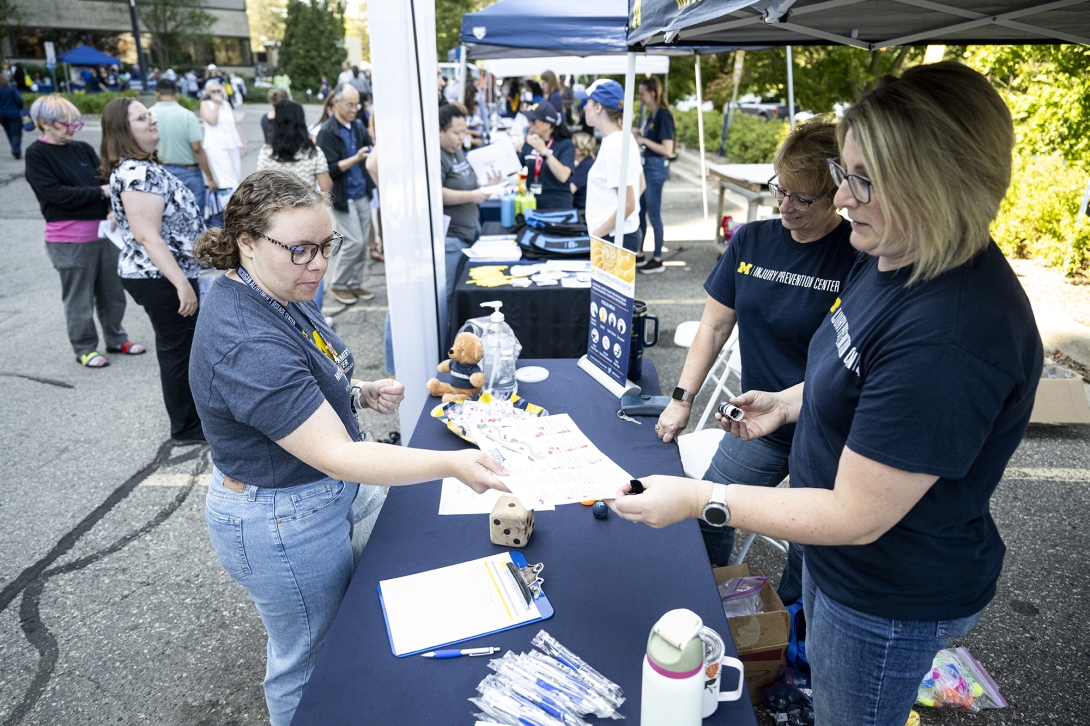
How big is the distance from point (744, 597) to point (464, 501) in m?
1.07

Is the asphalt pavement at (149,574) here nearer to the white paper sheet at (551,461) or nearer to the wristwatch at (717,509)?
the wristwatch at (717,509)

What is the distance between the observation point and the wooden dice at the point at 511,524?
1672mm

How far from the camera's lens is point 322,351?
5.82 feet

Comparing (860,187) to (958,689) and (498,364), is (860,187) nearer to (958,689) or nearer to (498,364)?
(498,364)

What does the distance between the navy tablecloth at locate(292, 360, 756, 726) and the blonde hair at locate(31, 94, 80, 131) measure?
160 inches

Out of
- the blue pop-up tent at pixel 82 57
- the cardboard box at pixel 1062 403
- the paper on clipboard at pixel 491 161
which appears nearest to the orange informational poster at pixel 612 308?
the cardboard box at pixel 1062 403

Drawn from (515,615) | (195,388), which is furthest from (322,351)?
(515,615)

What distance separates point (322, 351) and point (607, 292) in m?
1.24

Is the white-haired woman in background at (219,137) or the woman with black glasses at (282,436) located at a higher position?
the white-haired woman in background at (219,137)

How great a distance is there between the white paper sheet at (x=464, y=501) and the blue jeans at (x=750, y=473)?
30.9 inches

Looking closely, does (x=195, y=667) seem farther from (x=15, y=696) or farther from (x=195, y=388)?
(x=195, y=388)

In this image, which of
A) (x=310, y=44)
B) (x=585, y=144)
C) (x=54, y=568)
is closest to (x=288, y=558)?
(x=54, y=568)

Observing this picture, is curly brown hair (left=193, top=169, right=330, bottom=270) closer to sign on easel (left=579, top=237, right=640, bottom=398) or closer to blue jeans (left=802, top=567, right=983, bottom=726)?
sign on easel (left=579, top=237, right=640, bottom=398)

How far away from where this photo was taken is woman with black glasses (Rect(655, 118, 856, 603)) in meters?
2.02
